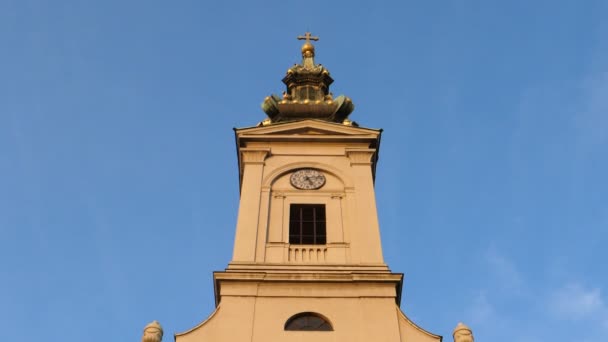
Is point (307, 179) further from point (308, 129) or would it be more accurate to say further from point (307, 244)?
point (307, 244)

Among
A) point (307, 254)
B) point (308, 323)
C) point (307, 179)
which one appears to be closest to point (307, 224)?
point (307, 254)

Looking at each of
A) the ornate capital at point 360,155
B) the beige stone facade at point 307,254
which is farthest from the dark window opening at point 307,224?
the ornate capital at point 360,155

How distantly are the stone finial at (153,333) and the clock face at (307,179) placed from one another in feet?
24.5

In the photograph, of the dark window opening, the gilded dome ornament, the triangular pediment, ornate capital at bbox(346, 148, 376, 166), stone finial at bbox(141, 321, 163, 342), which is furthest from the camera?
the gilded dome ornament

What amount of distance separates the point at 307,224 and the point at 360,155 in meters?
3.59

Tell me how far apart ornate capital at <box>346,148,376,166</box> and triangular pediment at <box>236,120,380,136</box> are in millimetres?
697

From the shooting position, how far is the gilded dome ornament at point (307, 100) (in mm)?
A: 33875

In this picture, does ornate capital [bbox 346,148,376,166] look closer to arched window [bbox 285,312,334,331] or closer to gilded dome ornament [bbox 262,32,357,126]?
gilded dome ornament [bbox 262,32,357,126]

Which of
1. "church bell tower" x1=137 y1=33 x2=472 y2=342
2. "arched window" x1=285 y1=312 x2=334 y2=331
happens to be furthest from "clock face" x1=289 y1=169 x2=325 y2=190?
"arched window" x1=285 y1=312 x2=334 y2=331

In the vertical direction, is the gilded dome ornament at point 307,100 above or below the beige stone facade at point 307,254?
above

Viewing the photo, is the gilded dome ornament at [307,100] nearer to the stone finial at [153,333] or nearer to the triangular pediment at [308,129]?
the triangular pediment at [308,129]

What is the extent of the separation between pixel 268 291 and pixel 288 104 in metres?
10.3

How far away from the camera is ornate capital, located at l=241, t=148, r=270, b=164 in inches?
1198

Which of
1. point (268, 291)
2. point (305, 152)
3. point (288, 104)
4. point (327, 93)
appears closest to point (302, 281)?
point (268, 291)
